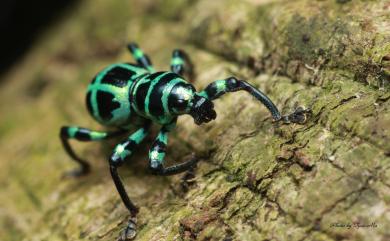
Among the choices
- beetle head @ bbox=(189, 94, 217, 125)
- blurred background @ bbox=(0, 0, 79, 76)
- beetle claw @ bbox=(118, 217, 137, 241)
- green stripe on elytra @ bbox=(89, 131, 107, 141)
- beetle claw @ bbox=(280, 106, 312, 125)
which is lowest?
beetle claw @ bbox=(118, 217, 137, 241)

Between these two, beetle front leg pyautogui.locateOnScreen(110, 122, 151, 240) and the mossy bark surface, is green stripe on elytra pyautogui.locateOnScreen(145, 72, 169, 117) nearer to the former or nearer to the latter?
beetle front leg pyautogui.locateOnScreen(110, 122, 151, 240)

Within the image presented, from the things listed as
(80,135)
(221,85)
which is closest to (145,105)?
(221,85)

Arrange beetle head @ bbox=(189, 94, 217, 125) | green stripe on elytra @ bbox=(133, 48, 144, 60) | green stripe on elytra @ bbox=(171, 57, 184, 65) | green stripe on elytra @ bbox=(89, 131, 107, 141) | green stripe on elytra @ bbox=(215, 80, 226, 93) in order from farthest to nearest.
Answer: green stripe on elytra @ bbox=(133, 48, 144, 60)
green stripe on elytra @ bbox=(171, 57, 184, 65)
green stripe on elytra @ bbox=(89, 131, 107, 141)
green stripe on elytra @ bbox=(215, 80, 226, 93)
beetle head @ bbox=(189, 94, 217, 125)

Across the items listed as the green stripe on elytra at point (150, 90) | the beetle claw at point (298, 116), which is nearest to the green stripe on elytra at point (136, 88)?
the green stripe on elytra at point (150, 90)

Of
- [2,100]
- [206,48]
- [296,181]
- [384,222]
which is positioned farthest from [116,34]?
[384,222]

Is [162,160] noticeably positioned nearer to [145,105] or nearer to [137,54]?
[145,105]

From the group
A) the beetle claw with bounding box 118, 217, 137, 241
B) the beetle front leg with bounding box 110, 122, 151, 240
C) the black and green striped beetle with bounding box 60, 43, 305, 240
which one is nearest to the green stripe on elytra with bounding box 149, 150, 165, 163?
the black and green striped beetle with bounding box 60, 43, 305, 240

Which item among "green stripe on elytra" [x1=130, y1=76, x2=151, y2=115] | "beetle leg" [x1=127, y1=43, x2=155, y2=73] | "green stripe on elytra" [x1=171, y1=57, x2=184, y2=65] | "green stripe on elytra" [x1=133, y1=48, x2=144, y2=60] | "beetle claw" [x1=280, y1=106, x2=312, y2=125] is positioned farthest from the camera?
"green stripe on elytra" [x1=133, y1=48, x2=144, y2=60]

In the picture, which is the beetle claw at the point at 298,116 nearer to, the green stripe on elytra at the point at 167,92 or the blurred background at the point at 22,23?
the green stripe on elytra at the point at 167,92
